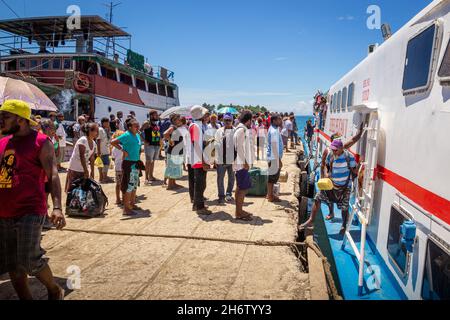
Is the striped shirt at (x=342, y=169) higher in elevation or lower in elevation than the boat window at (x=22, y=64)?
lower

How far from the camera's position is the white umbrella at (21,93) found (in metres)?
5.92

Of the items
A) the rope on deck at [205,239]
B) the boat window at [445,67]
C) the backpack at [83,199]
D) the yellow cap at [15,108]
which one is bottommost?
the rope on deck at [205,239]

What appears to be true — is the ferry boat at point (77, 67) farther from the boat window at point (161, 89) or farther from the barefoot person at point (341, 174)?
the barefoot person at point (341, 174)

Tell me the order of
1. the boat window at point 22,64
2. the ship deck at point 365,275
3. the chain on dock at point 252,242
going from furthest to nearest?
the boat window at point 22,64 < the chain on dock at point 252,242 < the ship deck at point 365,275

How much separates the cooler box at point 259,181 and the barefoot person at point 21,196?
533 cm

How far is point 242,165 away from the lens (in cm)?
572

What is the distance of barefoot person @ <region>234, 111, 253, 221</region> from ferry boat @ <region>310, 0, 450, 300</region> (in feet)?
5.51

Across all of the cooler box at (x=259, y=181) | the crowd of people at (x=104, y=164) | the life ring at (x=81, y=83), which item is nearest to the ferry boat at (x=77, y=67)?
the life ring at (x=81, y=83)

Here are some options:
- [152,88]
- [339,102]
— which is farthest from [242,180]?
[152,88]

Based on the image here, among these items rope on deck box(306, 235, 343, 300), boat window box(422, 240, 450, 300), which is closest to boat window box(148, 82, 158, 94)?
rope on deck box(306, 235, 343, 300)

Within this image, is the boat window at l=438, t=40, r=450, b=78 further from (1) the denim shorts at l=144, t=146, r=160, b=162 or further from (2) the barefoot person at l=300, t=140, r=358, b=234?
(1) the denim shorts at l=144, t=146, r=160, b=162

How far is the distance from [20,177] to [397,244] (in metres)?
3.89

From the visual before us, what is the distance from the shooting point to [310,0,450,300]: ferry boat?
2.65 meters

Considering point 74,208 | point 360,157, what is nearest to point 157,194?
point 74,208
